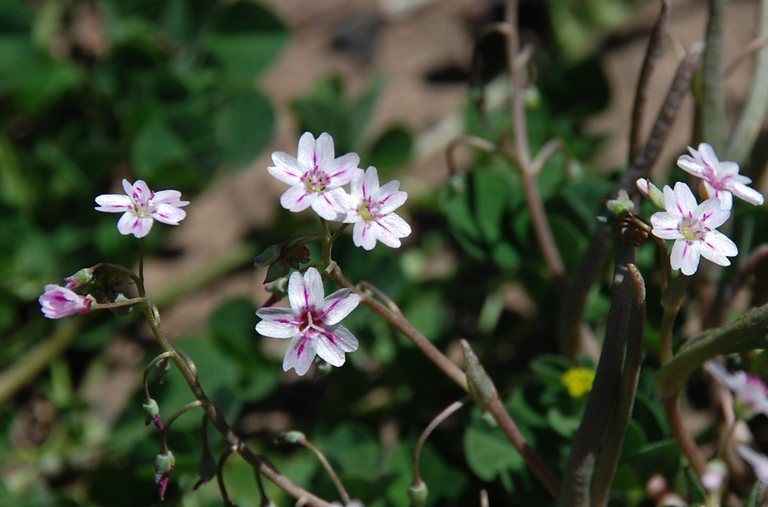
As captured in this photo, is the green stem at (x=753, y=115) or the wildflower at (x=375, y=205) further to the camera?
the green stem at (x=753, y=115)

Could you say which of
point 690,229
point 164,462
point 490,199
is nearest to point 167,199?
point 164,462

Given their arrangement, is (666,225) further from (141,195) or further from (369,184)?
(141,195)

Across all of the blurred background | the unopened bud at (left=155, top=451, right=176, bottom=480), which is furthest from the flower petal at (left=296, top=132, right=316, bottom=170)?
the blurred background

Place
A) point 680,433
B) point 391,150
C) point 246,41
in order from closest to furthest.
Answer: point 680,433 → point 391,150 → point 246,41

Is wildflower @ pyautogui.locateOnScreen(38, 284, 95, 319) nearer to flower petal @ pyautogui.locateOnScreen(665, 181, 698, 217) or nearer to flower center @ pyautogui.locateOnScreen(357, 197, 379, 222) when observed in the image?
flower center @ pyautogui.locateOnScreen(357, 197, 379, 222)

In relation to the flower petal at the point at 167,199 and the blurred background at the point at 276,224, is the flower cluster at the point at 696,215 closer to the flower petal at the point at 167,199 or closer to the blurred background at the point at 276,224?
the blurred background at the point at 276,224

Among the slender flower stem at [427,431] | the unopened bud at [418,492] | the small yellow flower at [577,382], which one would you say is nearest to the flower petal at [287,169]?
the slender flower stem at [427,431]

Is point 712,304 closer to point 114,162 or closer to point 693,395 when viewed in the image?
point 693,395
